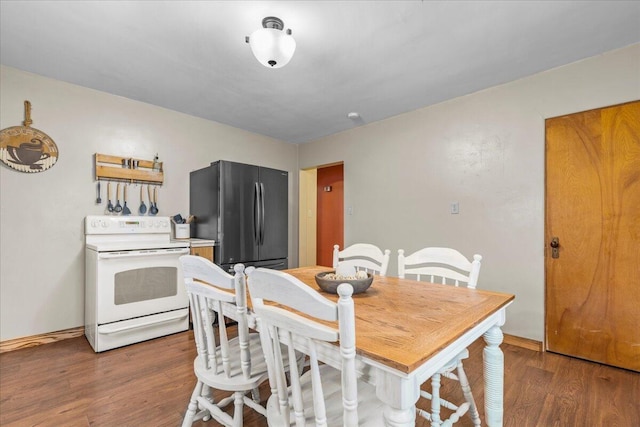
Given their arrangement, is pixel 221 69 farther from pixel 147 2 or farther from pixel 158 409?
pixel 158 409

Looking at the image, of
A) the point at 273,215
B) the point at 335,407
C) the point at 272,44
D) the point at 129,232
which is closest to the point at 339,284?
the point at 335,407

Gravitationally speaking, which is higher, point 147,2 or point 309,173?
point 147,2

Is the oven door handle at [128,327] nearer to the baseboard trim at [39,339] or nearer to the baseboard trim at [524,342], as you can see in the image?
the baseboard trim at [39,339]

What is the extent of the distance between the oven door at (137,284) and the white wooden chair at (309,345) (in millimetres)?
2089

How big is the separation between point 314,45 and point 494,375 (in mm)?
2256

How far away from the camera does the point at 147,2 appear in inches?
68.2

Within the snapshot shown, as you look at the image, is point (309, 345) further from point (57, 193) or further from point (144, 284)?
point (57, 193)

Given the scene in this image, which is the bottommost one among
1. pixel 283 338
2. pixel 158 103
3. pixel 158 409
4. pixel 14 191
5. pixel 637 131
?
pixel 158 409

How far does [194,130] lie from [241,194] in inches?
43.7

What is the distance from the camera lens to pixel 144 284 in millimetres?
2658

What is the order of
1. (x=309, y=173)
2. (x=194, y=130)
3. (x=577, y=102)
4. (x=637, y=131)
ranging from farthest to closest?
1. (x=309, y=173)
2. (x=194, y=130)
3. (x=577, y=102)
4. (x=637, y=131)

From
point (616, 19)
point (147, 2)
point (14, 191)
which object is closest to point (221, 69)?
point (147, 2)

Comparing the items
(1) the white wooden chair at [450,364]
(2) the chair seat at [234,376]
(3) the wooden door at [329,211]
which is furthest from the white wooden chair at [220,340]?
(3) the wooden door at [329,211]

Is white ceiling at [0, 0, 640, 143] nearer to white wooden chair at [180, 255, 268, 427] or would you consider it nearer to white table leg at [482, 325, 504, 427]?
white wooden chair at [180, 255, 268, 427]
